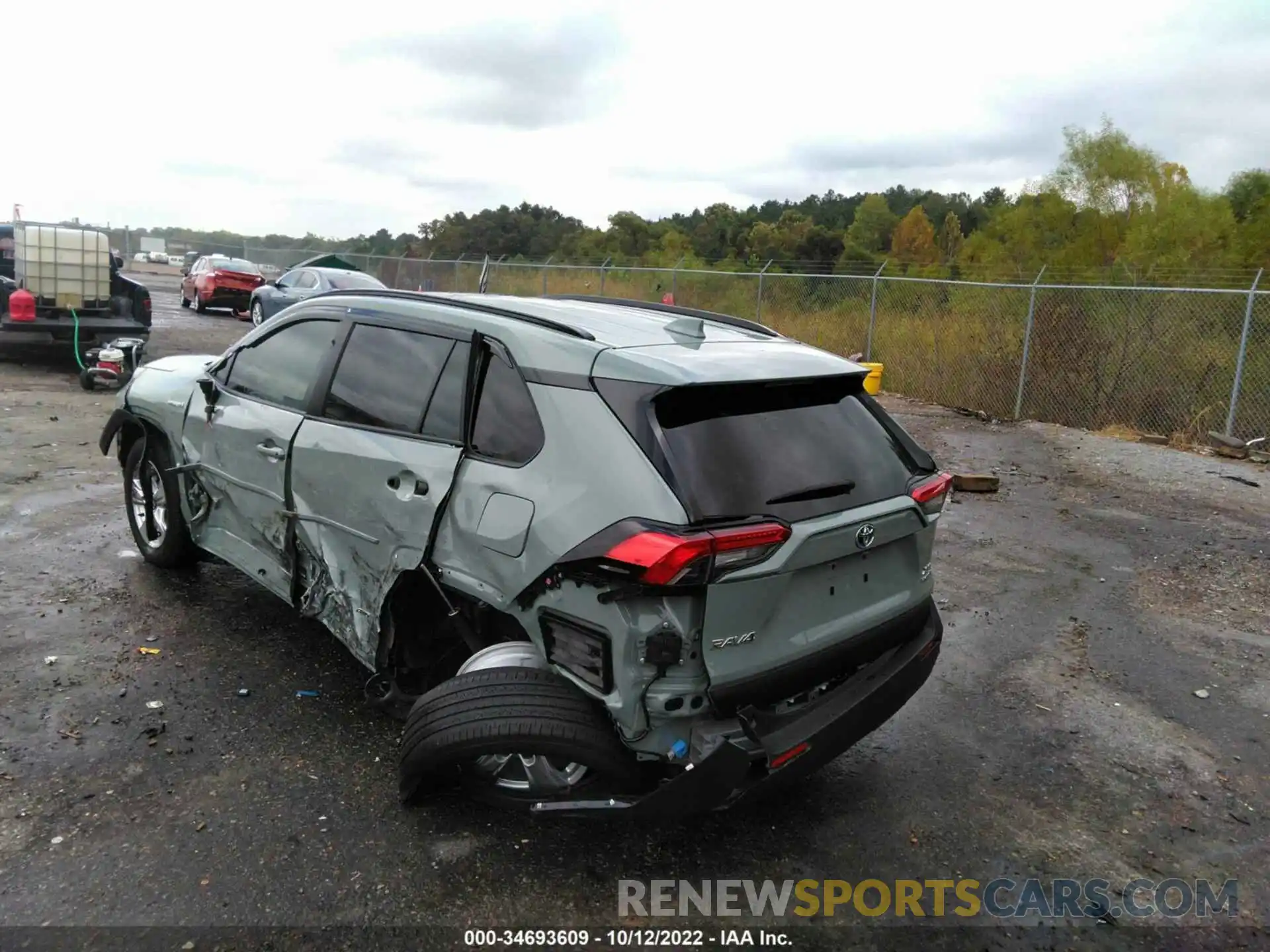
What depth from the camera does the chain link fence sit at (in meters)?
11.8

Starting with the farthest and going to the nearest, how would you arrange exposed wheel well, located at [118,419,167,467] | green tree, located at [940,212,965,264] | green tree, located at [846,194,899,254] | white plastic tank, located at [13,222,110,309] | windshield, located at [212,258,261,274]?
1. green tree, located at [846,194,899,254]
2. green tree, located at [940,212,965,264]
3. windshield, located at [212,258,261,274]
4. white plastic tank, located at [13,222,110,309]
5. exposed wheel well, located at [118,419,167,467]

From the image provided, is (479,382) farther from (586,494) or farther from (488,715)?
(488,715)

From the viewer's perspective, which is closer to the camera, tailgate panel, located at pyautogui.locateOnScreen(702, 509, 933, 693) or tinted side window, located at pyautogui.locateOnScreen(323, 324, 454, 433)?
tailgate panel, located at pyautogui.locateOnScreen(702, 509, 933, 693)

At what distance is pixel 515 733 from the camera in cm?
264

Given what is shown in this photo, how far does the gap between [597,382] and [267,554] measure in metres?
2.11

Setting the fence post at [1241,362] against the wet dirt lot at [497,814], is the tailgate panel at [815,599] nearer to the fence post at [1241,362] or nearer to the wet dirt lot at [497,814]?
the wet dirt lot at [497,814]

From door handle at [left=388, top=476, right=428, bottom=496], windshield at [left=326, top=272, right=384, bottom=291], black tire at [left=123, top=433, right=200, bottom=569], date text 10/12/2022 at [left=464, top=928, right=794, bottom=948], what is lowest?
date text 10/12/2022 at [left=464, top=928, right=794, bottom=948]

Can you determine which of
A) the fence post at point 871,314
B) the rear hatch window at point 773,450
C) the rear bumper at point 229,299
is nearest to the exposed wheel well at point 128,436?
the rear hatch window at point 773,450

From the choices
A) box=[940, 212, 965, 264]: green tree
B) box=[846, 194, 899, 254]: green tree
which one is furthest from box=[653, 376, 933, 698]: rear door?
box=[846, 194, 899, 254]: green tree

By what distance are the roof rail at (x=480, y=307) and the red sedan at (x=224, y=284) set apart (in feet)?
67.7

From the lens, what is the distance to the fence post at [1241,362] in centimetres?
1098

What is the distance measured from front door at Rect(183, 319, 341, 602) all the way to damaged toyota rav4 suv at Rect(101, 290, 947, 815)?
8cm

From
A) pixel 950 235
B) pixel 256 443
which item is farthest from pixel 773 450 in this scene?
pixel 950 235

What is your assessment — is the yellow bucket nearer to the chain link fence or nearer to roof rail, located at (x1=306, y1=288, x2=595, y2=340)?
roof rail, located at (x1=306, y1=288, x2=595, y2=340)
